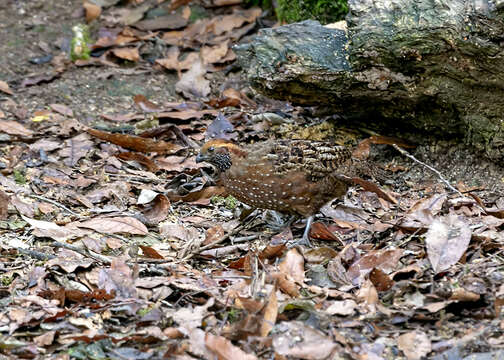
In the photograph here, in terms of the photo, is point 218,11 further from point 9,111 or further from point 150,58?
point 9,111

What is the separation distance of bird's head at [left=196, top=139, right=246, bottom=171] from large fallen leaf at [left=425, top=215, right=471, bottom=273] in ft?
6.22

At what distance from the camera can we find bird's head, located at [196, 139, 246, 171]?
6.50m

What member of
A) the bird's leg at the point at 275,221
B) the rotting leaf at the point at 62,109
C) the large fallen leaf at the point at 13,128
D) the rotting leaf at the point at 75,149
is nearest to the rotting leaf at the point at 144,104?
the rotting leaf at the point at 62,109

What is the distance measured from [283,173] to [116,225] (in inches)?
58.7

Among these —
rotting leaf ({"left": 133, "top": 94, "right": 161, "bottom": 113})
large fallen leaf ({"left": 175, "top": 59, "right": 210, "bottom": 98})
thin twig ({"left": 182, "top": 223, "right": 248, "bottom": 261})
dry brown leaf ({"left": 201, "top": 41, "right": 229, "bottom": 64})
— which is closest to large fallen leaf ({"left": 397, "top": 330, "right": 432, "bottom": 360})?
thin twig ({"left": 182, "top": 223, "right": 248, "bottom": 261})

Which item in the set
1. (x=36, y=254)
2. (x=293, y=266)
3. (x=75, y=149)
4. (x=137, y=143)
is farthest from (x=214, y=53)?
(x=293, y=266)

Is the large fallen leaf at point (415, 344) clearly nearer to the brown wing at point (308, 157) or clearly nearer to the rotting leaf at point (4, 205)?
the brown wing at point (308, 157)

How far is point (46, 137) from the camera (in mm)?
8203

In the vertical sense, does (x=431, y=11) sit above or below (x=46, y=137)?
above

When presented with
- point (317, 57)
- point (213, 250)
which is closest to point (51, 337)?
point (213, 250)

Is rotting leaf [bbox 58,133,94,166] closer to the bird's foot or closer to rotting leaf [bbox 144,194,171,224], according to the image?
rotting leaf [bbox 144,194,171,224]

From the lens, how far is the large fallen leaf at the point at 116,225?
6.10 meters

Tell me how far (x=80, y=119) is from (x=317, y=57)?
3103mm

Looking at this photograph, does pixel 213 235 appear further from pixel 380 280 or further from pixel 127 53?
pixel 127 53
